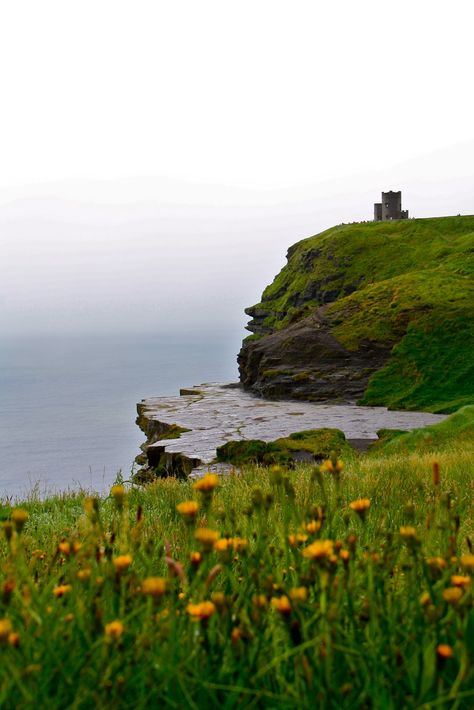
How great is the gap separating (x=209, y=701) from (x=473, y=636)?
759 mm

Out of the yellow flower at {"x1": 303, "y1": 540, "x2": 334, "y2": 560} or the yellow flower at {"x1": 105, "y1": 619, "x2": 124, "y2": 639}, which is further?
the yellow flower at {"x1": 303, "y1": 540, "x2": 334, "y2": 560}

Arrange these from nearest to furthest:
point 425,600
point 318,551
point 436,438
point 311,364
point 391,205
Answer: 1. point 318,551
2. point 425,600
3. point 436,438
4. point 311,364
5. point 391,205

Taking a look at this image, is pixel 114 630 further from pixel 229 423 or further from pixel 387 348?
pixel 387 348

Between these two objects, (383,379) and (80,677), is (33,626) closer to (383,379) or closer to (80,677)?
(80,677)

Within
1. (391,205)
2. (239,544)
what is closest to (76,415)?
(391,205)

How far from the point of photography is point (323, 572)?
1.46 metres

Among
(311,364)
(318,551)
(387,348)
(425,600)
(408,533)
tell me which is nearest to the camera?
(318,551)

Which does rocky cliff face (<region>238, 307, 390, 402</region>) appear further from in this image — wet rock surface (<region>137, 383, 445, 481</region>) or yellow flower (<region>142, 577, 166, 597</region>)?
yellow flower (<region>142, 577, 166, 597</region>)

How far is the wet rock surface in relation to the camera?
1745 centimetres

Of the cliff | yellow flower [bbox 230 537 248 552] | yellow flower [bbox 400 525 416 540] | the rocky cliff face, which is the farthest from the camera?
the rocky cliff face

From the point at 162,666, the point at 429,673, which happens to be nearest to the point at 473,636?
the point at 429,673

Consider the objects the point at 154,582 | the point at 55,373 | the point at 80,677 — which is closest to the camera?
the point at 154,582

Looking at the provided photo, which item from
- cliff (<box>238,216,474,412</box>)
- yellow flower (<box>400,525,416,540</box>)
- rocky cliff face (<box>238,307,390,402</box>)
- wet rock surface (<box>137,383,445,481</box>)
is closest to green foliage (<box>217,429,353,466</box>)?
wet rock surface (<box>137,383,445,481</box>)

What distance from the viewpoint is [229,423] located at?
2248cm
